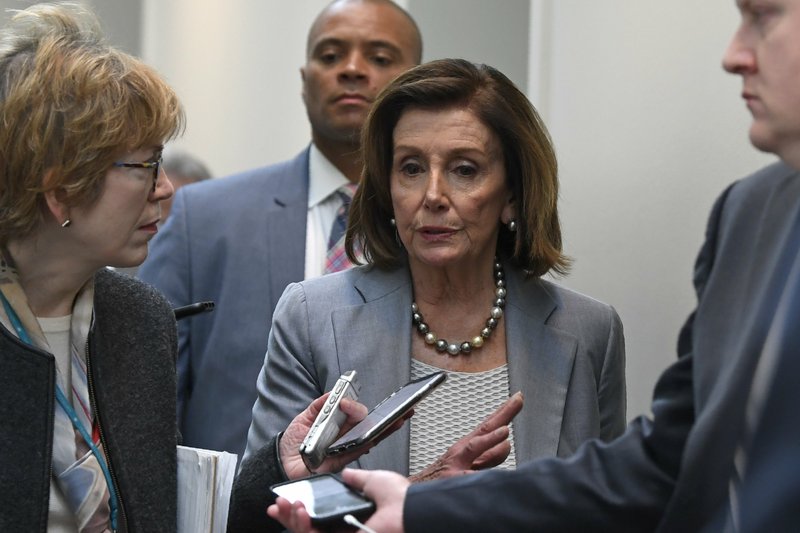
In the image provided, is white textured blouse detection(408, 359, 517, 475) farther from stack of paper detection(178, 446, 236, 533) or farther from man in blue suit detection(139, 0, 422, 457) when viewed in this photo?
man in blue suit detection(139, 0, 422, 457)

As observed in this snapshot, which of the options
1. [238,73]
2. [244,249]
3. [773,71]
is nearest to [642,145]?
[244,249]

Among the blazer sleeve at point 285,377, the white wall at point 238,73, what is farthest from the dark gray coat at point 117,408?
the white wall at point 238,73

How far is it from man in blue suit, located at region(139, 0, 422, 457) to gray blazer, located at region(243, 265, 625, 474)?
937mm

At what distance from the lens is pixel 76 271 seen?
2797mm

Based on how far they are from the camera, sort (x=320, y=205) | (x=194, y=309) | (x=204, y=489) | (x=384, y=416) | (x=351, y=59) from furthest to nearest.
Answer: (x=351, y=59) < (x=320, y=205) < (x=194, y=309) < (x=204, y=489) < (x=384, y=416)

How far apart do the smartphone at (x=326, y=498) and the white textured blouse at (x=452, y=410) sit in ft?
2.07

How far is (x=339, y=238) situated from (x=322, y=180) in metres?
0.26

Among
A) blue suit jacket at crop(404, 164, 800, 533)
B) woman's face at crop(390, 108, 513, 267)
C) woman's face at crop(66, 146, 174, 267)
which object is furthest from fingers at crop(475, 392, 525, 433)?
woman's face at crop(66, 146, 174, 267)

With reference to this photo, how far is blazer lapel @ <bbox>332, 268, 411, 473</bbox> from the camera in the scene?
10.1 feet

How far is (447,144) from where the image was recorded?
3305 mm

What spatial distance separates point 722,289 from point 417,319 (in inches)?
51.2

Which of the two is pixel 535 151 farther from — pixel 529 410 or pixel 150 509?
pixel 150 509

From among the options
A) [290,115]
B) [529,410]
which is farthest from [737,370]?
[290,115]

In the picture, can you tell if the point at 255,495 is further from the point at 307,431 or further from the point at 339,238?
the point at 339,238
